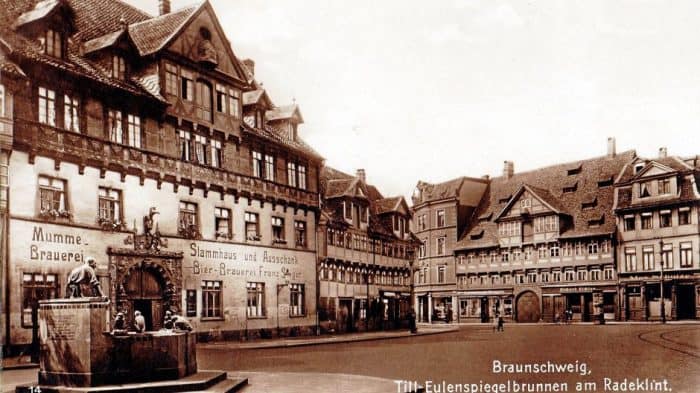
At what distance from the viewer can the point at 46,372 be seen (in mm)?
11023

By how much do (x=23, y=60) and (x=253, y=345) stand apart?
10195mm

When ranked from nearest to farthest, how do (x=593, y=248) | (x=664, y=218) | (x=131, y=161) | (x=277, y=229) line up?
(x=131, y=161), (x=277, y=229), (x=664, y=218), (x=593, y=248)

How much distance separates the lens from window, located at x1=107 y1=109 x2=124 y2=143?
20047 mm

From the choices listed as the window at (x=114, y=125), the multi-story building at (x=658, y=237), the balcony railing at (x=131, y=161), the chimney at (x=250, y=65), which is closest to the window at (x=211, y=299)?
the balcony railing at (x=131, y=161)

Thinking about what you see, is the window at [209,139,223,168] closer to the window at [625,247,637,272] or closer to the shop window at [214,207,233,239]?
the shop window at [214,207,233,239]

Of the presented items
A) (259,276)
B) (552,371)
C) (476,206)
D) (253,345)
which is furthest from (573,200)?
(552,371)

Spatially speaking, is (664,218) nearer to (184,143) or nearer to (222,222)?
(222,222)

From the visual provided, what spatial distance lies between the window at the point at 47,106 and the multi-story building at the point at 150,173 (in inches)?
1.2

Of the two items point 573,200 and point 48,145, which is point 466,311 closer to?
point 573,200

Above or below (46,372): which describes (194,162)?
above

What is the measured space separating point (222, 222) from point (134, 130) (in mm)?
5011

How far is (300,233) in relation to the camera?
2955 cm

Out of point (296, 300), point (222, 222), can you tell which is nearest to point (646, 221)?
point (296, 300)

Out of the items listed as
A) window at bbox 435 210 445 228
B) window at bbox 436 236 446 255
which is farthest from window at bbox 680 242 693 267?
window at bbox 435 210 445 228
